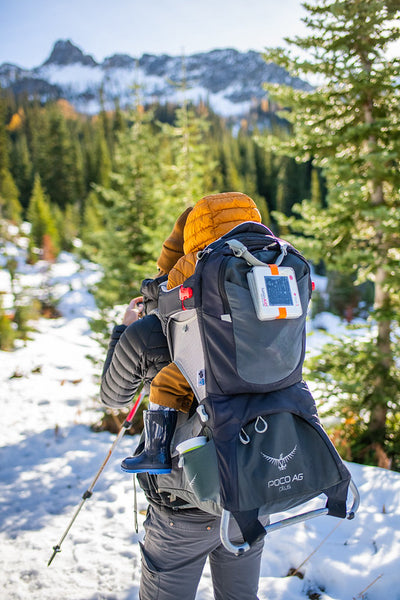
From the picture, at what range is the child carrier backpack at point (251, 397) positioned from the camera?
140 centimetres

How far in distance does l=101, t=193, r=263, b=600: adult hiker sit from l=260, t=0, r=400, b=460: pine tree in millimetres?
3918

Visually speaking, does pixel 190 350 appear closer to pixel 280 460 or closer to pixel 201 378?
pixel 201 378

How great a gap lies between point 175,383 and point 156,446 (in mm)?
310

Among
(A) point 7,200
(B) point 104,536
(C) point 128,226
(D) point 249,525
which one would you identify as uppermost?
(C) point 128,226

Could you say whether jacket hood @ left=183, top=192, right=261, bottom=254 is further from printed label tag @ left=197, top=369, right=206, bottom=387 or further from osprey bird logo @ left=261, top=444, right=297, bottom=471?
osprey bird logo @ left=261, top=444, right=297, bottom=471

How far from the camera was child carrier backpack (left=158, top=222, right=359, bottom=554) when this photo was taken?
4.60 ft

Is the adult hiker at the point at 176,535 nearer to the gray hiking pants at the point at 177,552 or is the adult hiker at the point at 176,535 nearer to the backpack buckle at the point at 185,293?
the gray hiking pants at the point at 177,552

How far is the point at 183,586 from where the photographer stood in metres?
1.84

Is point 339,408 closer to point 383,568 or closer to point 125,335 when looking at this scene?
point 383,568

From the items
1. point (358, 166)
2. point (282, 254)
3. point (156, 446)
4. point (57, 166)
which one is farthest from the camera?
point (57, 166)

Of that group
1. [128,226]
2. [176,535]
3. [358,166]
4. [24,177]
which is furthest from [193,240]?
[24,177]

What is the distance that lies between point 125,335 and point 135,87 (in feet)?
42.5

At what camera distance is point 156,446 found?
176 centimetres

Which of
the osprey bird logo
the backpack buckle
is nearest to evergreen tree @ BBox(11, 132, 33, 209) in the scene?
the backpack buckle
